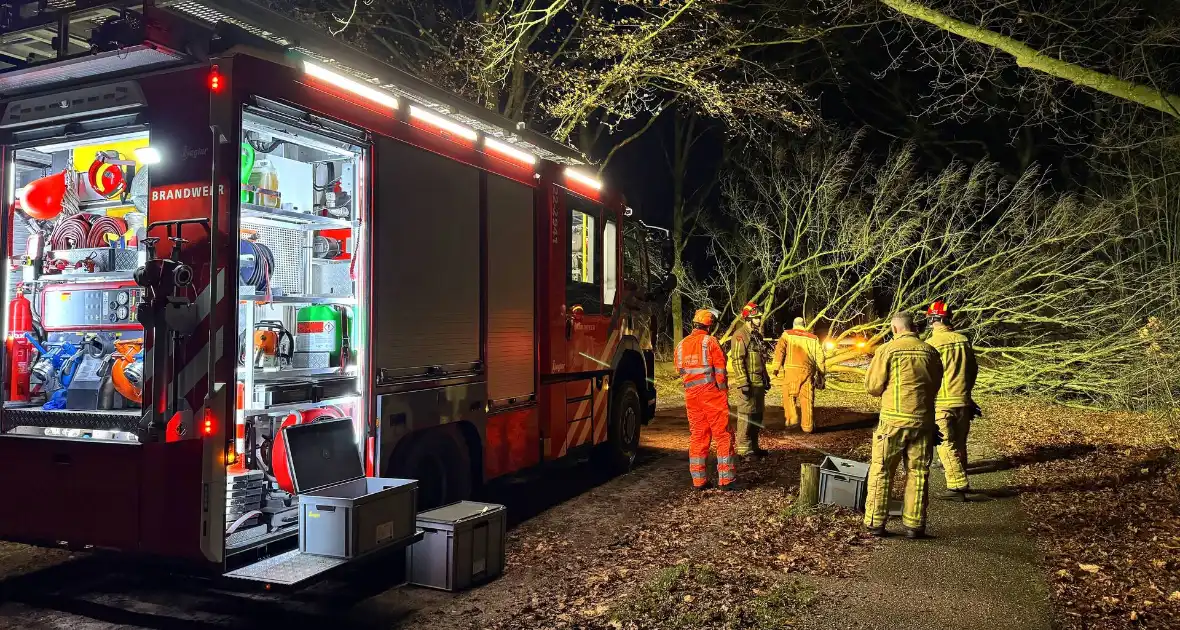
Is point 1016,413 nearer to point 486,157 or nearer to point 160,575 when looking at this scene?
point 486,157

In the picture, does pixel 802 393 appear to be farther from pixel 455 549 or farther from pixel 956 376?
pixel 455 549

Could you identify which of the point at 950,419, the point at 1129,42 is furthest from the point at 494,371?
the point at 1129,42

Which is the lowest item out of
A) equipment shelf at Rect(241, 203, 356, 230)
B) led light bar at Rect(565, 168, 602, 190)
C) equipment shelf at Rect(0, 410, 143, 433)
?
equipment shelf at Rect(0, 410, 143, 433)

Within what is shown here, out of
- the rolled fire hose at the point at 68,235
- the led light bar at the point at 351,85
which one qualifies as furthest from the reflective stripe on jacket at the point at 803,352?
the rolled fire hose at the point at 68,235

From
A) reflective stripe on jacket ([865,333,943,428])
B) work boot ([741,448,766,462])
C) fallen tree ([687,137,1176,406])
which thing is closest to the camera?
reflective stripe on jacket ([865,333,943,428])

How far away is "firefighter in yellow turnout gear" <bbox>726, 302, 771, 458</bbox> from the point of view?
32.1 feet

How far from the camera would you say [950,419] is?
7.72 m

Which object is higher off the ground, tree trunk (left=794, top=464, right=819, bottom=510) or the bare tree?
the bare tree

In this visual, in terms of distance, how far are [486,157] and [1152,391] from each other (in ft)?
35.7

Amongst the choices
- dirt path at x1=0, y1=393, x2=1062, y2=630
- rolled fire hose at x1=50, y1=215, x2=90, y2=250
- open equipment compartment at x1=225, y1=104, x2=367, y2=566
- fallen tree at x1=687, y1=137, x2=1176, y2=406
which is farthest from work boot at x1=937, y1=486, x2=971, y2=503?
rolled fire hose at x1=50, y1=215, x2=90, y2=250

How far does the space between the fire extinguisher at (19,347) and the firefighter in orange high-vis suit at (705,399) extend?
4854 mm

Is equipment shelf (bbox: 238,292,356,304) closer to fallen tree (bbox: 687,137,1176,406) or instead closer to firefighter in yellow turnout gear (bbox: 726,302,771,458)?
firefighter in yellow turnout gear (bbox: 726,302,771,458)

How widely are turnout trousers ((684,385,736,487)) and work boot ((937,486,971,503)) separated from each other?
1.87 meters

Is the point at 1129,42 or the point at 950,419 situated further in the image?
the point at 1129,42
